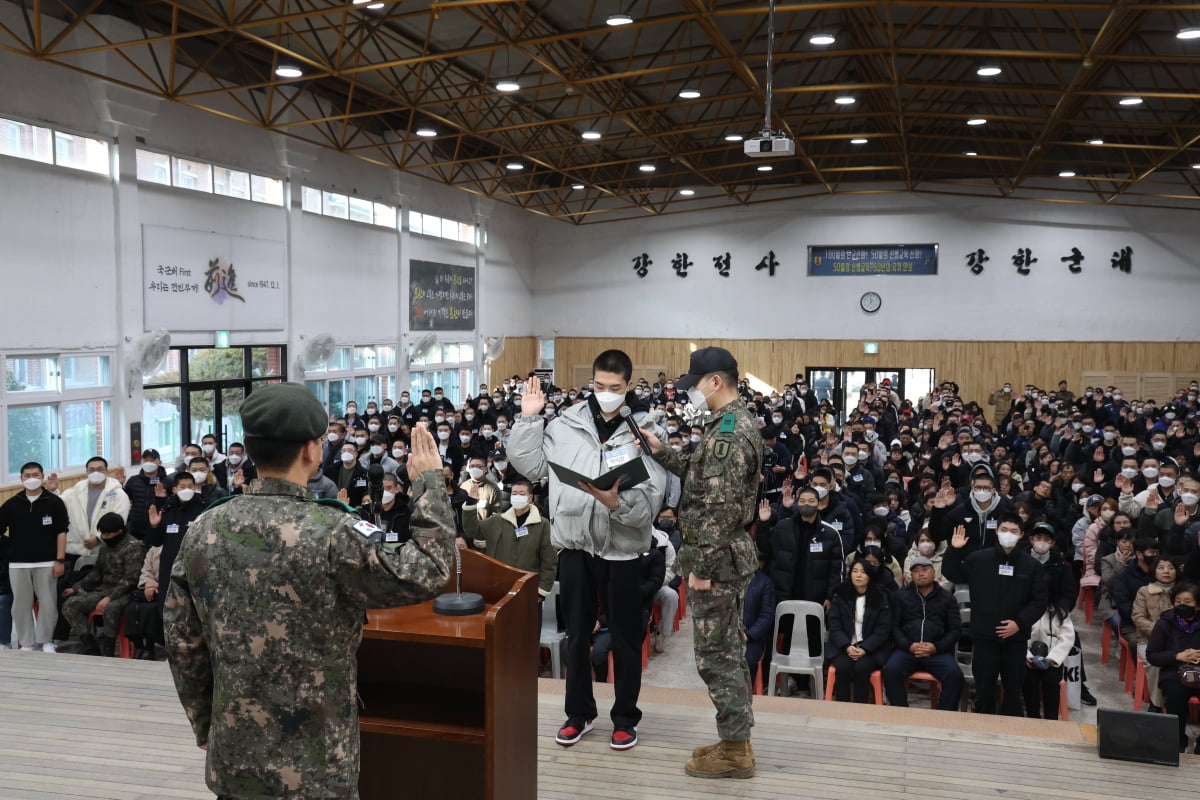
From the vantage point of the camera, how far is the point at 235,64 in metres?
13.7

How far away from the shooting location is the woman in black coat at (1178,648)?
495 cm

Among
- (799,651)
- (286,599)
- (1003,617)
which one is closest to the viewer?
(286,599)

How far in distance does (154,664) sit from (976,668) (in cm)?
455

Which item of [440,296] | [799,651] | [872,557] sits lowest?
[799,651]

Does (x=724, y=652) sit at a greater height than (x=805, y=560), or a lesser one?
greater

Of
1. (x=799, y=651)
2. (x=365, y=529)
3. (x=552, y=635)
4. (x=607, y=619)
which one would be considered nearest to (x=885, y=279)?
(x=799, y=651)

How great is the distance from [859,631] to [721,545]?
2.92 m

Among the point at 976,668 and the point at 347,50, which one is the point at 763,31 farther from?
the point at 976,668

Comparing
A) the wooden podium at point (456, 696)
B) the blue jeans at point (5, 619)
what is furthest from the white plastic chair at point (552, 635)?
the blue jeans at point (5, 619)

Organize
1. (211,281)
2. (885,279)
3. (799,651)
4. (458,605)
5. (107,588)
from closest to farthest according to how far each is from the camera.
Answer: (458,605) < (799,651) < (107,588) < (211,281) < (885,279)

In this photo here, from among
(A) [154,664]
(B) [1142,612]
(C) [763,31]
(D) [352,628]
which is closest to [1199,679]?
(B) [1142,612]

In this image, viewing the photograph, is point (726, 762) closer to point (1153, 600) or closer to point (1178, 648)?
point (1178, 648)

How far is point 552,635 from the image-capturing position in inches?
243

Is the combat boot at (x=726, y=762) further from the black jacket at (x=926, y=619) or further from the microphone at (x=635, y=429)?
the black jacket at (x=926, y=619)
